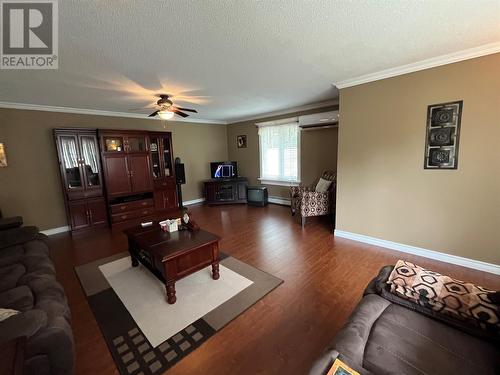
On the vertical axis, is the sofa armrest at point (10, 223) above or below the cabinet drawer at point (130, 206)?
above

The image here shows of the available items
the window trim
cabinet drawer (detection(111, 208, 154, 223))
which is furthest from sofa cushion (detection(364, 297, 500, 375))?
cabinet drawer (detection(111, 208, 154, 223))

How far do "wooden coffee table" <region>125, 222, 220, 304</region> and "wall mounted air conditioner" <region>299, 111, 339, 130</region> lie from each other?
131 inches

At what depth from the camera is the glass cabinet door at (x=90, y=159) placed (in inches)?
163

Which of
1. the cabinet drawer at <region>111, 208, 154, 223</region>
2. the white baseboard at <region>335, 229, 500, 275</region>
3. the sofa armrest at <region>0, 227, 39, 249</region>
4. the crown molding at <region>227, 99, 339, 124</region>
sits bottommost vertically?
the white baseboard at <region>335, 229, 500, 275</region>

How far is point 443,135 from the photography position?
254cm

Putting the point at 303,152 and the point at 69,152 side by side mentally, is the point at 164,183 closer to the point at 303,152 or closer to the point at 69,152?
the point at 69,152

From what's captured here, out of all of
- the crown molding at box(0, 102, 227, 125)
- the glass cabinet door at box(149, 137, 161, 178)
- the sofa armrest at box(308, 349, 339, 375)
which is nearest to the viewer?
the sofa armrest at box(308, 349, 339, 375)

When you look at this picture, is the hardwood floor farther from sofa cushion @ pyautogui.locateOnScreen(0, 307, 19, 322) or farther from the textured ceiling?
the textured ceiling

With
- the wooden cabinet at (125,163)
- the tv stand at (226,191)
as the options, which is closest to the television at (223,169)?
the tv stand at (226,191)

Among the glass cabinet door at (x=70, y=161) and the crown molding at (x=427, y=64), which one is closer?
the crown molding at (x=427, y=64)

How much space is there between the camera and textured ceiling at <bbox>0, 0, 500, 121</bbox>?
5.02 ft

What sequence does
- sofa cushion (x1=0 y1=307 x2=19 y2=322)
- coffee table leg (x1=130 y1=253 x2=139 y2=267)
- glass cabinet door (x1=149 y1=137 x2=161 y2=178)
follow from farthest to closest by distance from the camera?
glass cabinet door (x1=149 y1=137 x2=161 y2=178) < coffee table leg (x1=130 y1=253 x2=139 y2=267) < sofa cushion (x1=0 y1=307 x2=19 y2=322)

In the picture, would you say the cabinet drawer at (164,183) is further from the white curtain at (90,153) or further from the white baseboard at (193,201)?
the white curtain at (90,153)

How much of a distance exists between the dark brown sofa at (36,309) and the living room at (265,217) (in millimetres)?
12
